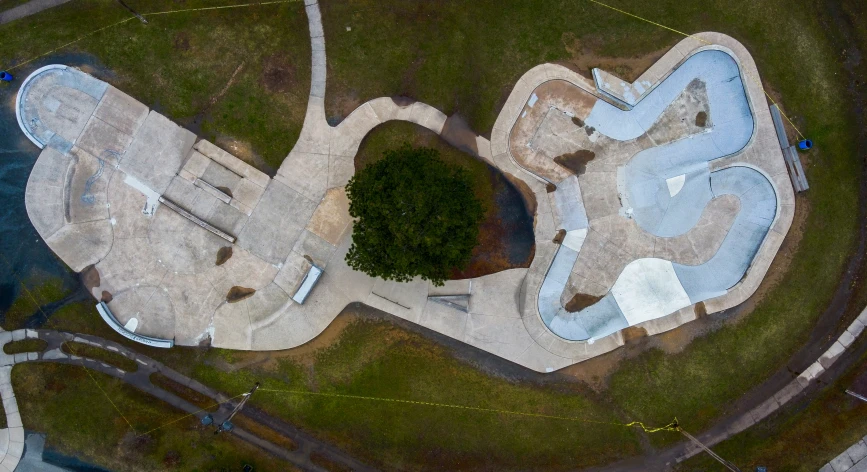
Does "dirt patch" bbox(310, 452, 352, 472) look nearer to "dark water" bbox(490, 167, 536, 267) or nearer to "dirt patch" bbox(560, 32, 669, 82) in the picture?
"dark water" bbox(490, 167, 536, 267)

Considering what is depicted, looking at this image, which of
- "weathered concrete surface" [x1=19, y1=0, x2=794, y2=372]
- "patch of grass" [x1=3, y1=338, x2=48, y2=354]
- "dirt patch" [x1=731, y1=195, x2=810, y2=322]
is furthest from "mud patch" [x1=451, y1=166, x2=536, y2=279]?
"patch of grass" [x1=3, y1=338, x2=48, y2=354]

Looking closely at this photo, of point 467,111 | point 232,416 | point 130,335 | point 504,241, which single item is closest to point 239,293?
point 130,335

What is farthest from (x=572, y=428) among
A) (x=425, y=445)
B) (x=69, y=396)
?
(x=69, y=396)

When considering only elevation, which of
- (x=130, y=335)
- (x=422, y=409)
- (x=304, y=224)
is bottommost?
(x=130, y=335)

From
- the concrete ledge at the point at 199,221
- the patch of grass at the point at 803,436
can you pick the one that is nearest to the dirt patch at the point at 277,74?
the concrete ledge at the point at 199,221

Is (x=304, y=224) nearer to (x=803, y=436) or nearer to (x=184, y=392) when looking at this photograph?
(x=184, y=392)

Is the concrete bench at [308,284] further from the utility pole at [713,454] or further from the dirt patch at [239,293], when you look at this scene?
the utility pole at [713,454]
